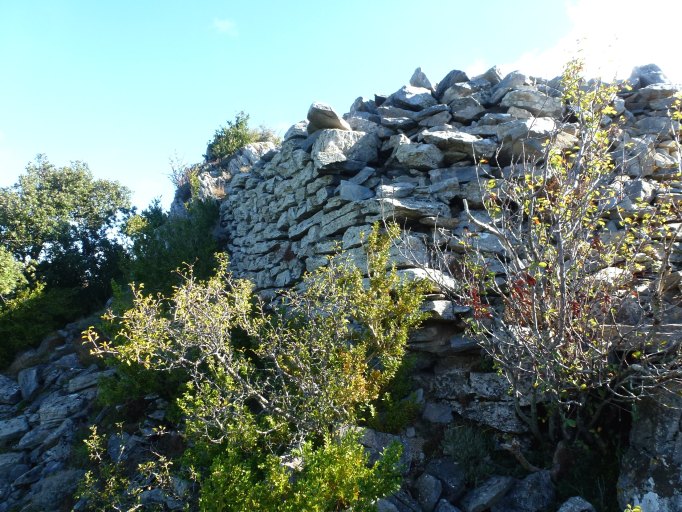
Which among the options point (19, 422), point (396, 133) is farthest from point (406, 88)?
point (19, 422)

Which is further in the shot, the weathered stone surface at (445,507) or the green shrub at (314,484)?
the weathered stone surface at (445,507)

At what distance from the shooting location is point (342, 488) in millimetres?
4277

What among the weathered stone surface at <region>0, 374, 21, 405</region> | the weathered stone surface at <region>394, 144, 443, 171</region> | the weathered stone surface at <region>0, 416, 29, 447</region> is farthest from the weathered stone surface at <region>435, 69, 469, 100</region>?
the weathered stone surface at <region>0, 374, 21, 405</region>

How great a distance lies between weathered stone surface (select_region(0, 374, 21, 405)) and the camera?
10547 mm

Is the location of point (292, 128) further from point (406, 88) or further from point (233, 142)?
point (233, 142)

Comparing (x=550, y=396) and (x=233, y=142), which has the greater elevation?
(x=233, y=142)

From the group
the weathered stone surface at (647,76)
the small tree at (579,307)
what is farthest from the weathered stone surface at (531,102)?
the small tree at (579,307)

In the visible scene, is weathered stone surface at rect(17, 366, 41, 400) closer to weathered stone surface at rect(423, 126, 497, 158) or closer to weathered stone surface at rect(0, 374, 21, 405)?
weathered stone surface at rect(0, 374, 21, 405)

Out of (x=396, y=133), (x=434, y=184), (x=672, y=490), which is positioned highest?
(x=396, y=133)

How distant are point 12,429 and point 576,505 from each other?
915 centimetres

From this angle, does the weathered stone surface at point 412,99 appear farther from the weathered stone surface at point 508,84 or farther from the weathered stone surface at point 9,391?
the weathered stone surface at point 9,391

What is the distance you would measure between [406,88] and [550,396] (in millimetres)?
7286

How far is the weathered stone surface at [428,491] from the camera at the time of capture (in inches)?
200

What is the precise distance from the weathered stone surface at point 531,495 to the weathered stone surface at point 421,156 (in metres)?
4.87
